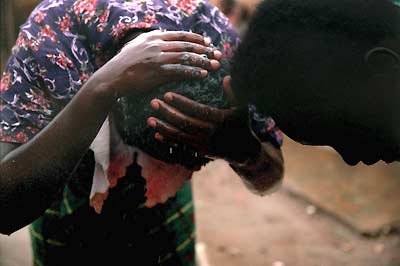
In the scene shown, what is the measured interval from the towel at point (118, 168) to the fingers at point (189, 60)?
257 mm

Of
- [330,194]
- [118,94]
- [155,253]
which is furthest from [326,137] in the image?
[330,194]

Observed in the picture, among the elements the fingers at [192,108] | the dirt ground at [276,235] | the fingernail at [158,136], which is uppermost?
the fingers at [192,108]

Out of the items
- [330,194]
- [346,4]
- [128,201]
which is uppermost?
[346,4]

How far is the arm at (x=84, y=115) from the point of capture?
3.88ft

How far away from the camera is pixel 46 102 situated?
1.33 metres

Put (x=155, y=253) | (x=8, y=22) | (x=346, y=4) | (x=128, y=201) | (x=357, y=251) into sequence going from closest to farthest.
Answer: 1. (x=346, y=4)
2. (x=128, y=201)
3. (x=155, y=253)
4. (x=8, y=22)
5. (x=357, y=251)

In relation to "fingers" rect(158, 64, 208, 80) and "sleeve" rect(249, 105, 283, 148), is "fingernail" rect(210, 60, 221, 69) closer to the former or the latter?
"fingers" rect(158, 64, 208, 80)

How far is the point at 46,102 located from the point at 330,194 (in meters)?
2.48

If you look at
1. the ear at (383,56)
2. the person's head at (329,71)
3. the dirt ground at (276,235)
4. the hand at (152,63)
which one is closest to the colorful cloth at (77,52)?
the hand at (152,63)

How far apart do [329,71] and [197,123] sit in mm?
272

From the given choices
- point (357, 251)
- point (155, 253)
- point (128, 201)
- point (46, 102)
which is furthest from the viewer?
point (357, 251)

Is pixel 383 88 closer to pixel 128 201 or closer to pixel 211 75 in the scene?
pixel 211 75

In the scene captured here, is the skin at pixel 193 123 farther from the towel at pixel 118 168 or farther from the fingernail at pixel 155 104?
the towel at pixel 118 168

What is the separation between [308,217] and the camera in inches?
140
